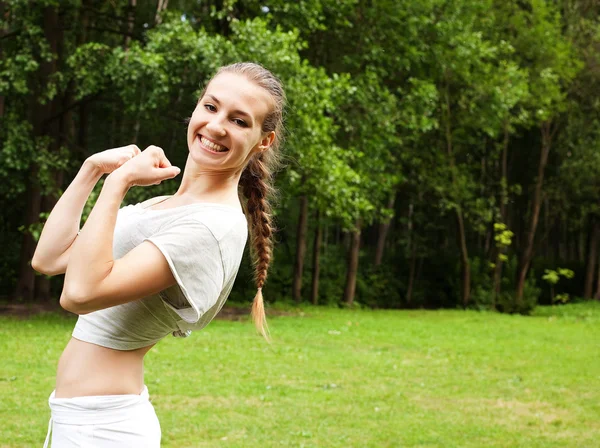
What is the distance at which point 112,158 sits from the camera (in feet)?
7.37

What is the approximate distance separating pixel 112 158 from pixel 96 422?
71 centimetres

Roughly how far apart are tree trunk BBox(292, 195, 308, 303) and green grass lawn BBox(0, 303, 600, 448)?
19.0 feet

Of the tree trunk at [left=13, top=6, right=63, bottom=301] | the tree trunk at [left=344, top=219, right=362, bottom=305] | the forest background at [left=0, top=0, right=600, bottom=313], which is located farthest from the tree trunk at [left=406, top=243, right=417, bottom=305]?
the tree trunk at [left=13, top=6, right=63, bottom=301]

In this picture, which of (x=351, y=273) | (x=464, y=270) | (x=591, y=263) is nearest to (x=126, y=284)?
(x=351, y=273)

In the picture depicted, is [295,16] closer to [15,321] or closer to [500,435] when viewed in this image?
[15,321]

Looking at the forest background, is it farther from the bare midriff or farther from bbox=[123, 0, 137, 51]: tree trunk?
the bare midriff

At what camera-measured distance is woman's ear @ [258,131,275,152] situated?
240 cm

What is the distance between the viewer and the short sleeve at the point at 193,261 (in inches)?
79.8

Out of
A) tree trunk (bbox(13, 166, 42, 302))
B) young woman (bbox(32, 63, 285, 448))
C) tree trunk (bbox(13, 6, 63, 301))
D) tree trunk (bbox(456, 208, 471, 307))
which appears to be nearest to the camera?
young woman (bbox(32, 63, 285, 448))

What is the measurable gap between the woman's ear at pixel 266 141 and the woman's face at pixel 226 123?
0.29 feet

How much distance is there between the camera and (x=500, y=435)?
25.1ft

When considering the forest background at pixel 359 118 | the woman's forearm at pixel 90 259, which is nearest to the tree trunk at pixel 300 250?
the forest background at pixel 359 118

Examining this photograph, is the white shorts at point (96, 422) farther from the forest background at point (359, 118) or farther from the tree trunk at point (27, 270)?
the tree trunk at point (27, 270)

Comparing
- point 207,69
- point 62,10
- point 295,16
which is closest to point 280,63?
point 207,69
